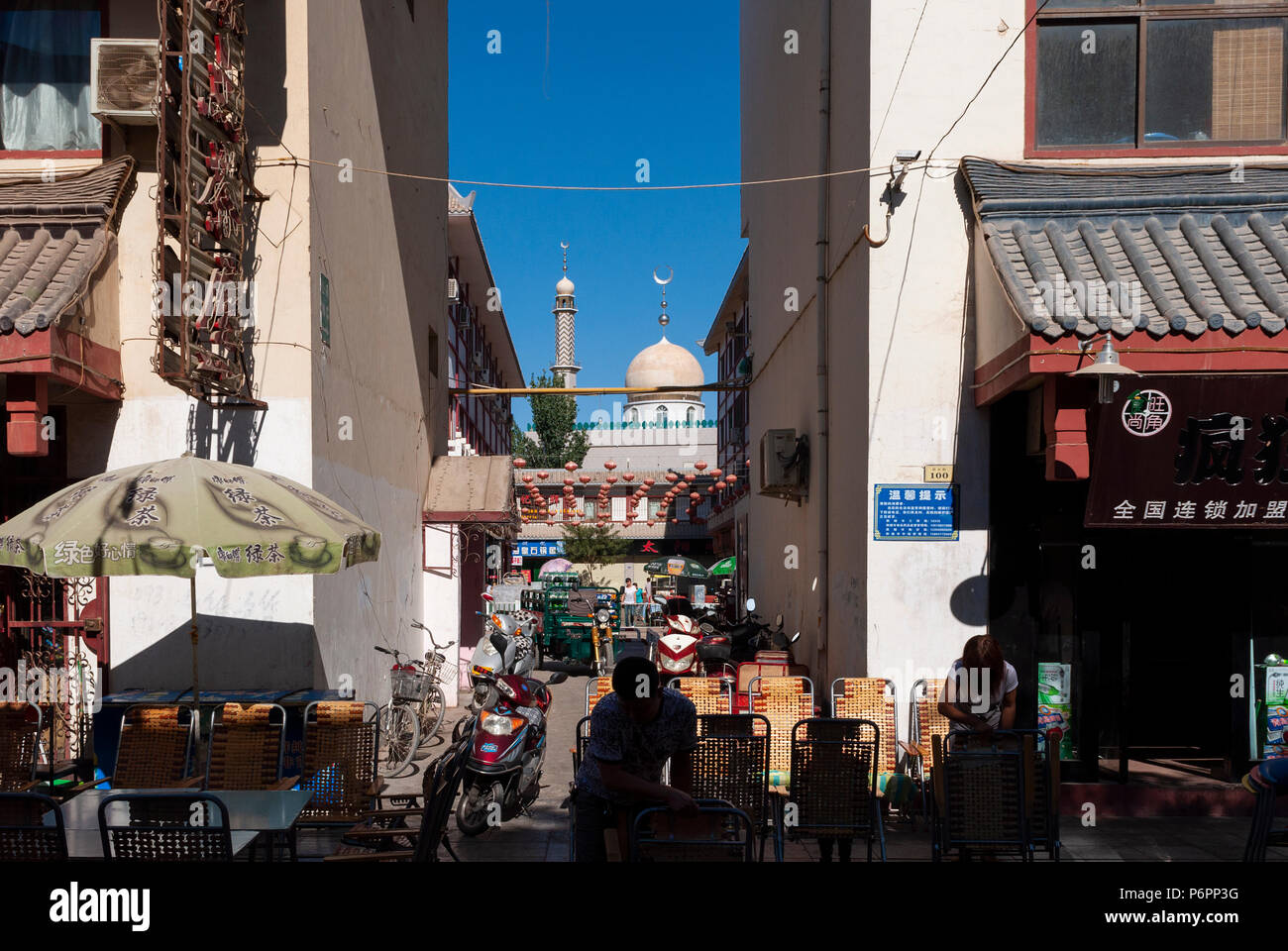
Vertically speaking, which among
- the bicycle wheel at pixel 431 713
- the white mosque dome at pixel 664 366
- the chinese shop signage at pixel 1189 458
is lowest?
the bicycle wheel at pixel 431 713

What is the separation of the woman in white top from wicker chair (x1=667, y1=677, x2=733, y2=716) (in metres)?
2.11

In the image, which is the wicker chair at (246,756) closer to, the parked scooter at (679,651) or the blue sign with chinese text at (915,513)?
the blue sign with chinese text at (915,513)

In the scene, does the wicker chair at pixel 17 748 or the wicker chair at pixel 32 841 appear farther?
the wicker chair at pixel 17 748

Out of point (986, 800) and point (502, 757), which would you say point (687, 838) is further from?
point (502, 757)

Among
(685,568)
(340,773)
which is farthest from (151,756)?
(685,568)

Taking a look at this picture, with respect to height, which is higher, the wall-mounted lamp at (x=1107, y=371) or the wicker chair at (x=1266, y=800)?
the wall-mounted lamp at (x=1107, y=371)

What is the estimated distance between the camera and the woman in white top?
7051mm

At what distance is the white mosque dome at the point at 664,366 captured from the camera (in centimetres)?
7188

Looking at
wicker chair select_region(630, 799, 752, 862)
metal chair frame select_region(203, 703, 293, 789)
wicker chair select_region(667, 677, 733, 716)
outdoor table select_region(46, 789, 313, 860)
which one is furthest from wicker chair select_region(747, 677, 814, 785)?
outdoor table select_region(46, 789, 313, 860)

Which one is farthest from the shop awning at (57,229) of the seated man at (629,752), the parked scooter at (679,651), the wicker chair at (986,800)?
the parked scooter at (679,651)

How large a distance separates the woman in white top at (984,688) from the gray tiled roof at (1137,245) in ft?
8.08

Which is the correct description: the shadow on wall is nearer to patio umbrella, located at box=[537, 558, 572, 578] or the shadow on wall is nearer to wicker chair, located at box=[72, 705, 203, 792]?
wicker chair, located at box=[72, 705, 203, 792]

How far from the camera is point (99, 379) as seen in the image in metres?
8.09

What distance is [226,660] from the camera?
849 cm
